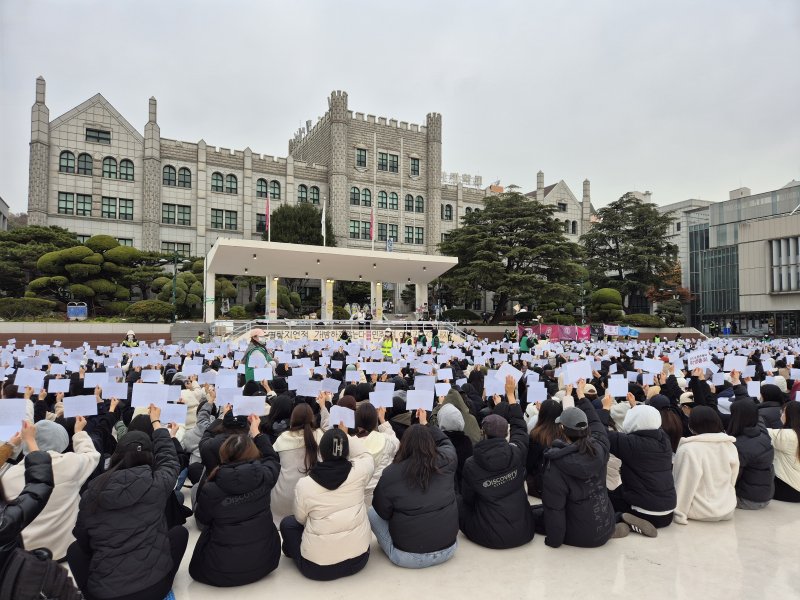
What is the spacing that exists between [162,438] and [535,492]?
4.21 m

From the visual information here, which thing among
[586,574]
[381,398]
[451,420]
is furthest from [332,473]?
[586,574]

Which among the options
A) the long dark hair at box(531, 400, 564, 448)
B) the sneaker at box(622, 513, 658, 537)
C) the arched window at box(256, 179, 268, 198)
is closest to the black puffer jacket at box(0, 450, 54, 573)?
the long dark hair at box(531, 400, 564, 448)

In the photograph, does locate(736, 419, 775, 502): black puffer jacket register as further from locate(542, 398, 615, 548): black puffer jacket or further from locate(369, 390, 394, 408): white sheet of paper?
locate(369, 390, 394, 408): white sheet of paper

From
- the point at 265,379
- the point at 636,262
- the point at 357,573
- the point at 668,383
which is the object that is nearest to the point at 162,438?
the point at 357,573

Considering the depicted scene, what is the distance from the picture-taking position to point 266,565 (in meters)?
4.13

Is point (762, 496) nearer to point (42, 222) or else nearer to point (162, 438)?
point (162, 438)

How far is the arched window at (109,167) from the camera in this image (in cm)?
4338

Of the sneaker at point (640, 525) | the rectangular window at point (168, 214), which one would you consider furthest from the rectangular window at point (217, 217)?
the sneaker at point (640, 525)

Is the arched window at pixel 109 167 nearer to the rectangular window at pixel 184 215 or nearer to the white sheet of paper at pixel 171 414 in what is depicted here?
the rectangular window at pixel 184 215

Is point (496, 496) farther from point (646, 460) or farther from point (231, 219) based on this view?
point (231, 219)

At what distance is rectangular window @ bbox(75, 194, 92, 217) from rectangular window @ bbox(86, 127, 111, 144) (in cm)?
465

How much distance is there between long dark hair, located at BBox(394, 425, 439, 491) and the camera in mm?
4152

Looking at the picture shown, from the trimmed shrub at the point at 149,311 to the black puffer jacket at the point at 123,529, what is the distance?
2961cm

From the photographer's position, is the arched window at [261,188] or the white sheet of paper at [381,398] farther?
the arched window at [261,188]
